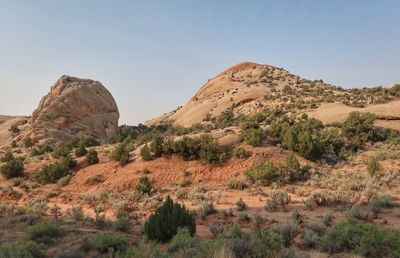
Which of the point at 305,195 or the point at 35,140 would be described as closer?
the point at 305,195

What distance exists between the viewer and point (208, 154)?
24906 mm

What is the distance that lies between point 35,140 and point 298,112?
28256mm

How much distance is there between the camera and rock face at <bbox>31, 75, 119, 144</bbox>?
44.3 m

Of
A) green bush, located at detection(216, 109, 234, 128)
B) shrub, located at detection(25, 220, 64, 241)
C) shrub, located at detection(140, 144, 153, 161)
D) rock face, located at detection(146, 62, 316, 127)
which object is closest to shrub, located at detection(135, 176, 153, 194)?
shrub, located at detection(140, 144, 153, 161)

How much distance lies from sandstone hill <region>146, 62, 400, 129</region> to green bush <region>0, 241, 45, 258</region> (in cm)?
2830

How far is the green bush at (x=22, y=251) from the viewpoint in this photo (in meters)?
8.06

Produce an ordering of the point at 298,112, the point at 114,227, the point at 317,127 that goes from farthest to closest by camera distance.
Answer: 1. the point at 298,112
2. the point at 317,127
3. the point at 114,227

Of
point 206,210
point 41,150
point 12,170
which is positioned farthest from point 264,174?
point 41,150

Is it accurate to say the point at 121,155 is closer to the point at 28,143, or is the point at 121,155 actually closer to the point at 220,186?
the point at 220,186

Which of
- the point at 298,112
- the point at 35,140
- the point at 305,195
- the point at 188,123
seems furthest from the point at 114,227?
the point at 188,123

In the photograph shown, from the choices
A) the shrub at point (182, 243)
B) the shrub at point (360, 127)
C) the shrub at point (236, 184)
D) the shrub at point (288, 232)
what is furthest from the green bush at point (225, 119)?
the shrub at point (182, 243)

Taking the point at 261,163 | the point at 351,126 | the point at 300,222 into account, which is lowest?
the point at 300,222

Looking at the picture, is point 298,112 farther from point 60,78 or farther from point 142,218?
point 60,78

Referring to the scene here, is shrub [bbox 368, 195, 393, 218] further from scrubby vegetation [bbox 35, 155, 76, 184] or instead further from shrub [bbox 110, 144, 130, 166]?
scrubby vegetation [bbox 35, 155, 76, 184]
